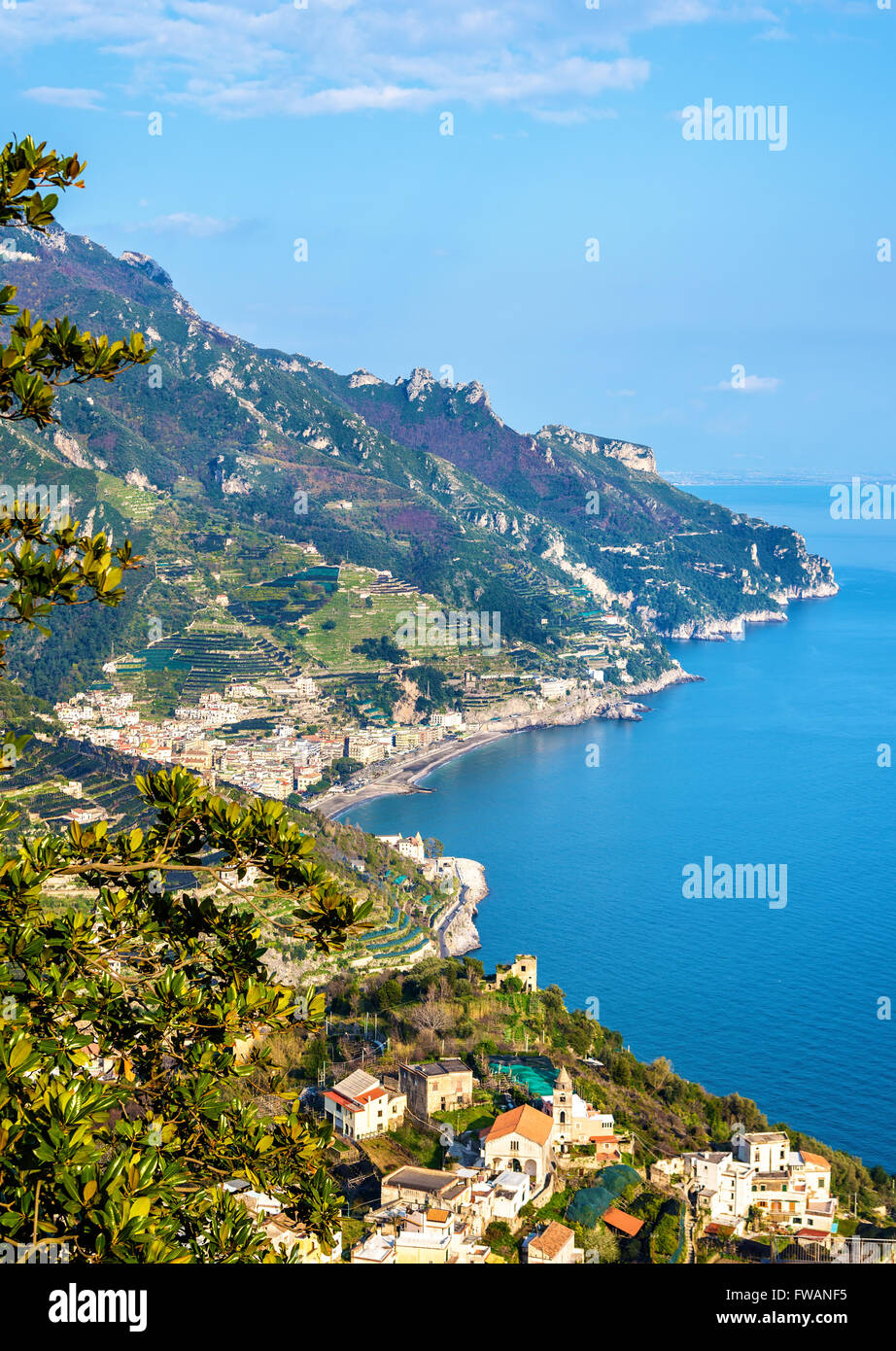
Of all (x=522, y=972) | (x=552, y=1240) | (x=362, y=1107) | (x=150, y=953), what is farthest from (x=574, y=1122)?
(x=150, y=953)

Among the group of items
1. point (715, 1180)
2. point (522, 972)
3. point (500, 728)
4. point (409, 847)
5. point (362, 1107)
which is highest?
point (500, 728)

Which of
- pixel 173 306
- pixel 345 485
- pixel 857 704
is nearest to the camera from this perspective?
pixel 857 704

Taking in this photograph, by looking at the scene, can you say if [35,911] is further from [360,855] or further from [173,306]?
[173,306]

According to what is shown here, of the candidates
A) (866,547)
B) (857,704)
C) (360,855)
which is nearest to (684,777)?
(857,704)

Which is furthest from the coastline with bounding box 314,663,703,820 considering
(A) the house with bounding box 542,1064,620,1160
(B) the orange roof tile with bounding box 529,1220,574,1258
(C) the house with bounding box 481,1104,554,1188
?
(B) the orange roof tile with bounding box 529,1220,574,1258

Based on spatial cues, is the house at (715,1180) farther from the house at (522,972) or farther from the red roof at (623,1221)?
the house at (522,972)

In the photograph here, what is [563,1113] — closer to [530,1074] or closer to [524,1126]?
[524,1126]
